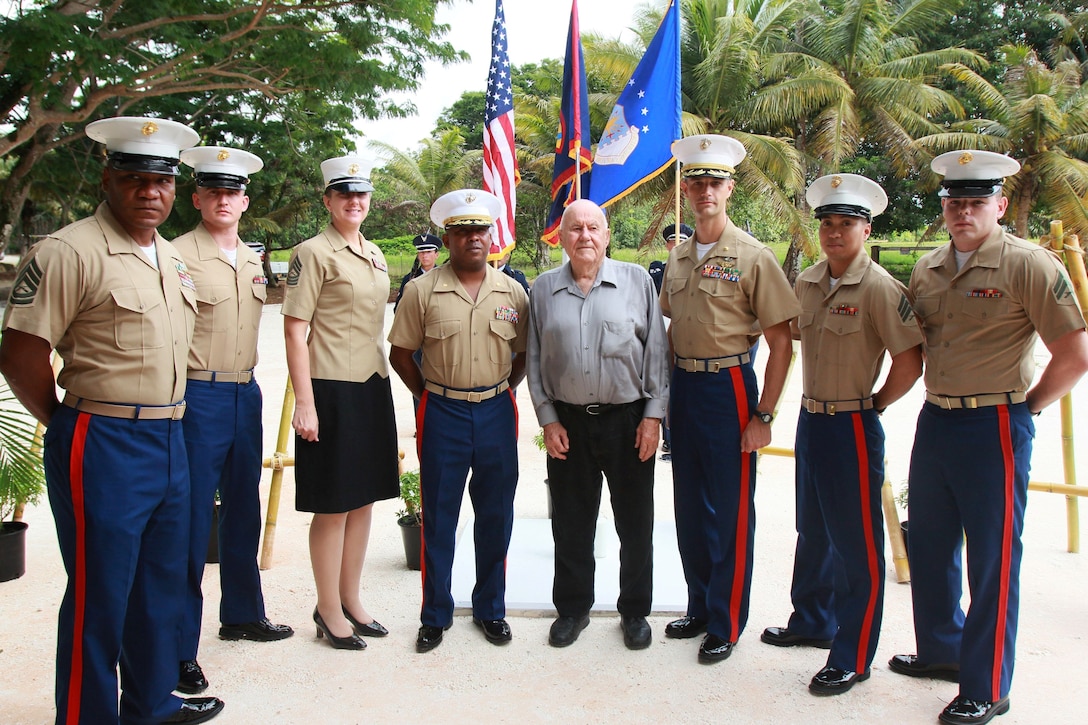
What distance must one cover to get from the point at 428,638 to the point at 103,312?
6.78 ft

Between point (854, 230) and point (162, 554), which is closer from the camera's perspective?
point (162, 554)

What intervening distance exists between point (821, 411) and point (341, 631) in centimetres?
243

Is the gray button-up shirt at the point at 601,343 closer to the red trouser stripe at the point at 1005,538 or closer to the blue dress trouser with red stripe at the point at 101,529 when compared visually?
the red trouser stripe at the point at 1005,538

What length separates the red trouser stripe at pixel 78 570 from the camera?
2.84m

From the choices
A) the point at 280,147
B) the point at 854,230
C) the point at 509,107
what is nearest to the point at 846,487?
the point at 854,230

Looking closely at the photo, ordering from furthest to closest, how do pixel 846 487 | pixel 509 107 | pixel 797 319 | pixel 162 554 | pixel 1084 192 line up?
1. pixel 1084 192
2. pixel 509 107
3. pixel 797 319
4. pixel 846 487
5. pixel 162 554

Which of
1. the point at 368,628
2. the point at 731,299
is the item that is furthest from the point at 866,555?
the point at 368,628

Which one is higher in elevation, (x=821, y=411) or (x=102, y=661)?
(x=821, y=411)

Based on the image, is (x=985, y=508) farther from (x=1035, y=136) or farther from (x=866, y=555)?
(x=1035, y=136)

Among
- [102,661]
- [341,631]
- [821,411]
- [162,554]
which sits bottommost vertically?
[341,631]

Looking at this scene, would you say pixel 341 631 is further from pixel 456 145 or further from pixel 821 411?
pixel 456 145

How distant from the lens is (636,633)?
13.1 ft

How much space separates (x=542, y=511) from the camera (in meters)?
6.12

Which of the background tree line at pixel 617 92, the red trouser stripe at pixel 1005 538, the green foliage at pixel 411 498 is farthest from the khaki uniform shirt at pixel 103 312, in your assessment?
the background tree line at pixel 617 92
